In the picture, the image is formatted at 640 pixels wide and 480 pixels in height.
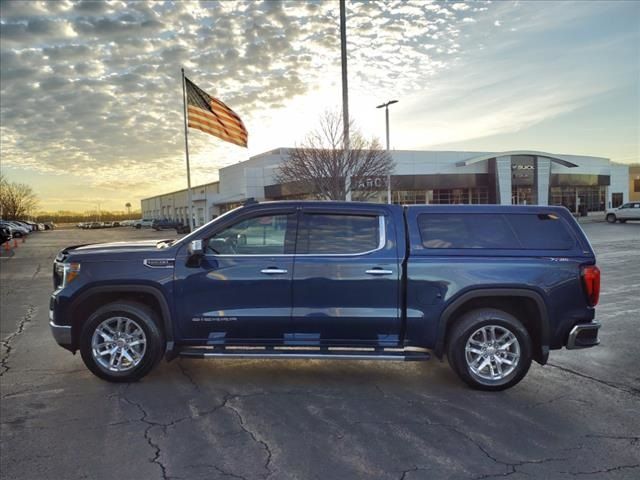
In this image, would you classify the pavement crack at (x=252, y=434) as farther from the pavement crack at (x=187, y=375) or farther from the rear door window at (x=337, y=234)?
the rear door window at (x=337, y=234)

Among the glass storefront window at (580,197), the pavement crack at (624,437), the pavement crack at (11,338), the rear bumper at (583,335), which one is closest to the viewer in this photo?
the pavement crack at (624,437)

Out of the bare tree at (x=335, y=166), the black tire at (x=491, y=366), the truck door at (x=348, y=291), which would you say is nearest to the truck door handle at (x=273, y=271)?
the truck door at (x=348, y=291)

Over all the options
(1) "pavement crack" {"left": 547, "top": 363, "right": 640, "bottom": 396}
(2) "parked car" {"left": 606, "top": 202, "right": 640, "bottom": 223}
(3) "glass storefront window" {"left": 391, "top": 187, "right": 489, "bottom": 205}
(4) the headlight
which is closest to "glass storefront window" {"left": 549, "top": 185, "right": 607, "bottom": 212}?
(3) "glass storefront window" {"left": 391, "top": 187, "right": 489, "bottom": 205}

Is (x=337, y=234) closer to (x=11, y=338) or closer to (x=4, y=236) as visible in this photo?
(x=11, y=338)

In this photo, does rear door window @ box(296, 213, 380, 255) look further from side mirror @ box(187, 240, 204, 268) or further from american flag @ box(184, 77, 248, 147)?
american flag @ box(184, 77, 248, 147)

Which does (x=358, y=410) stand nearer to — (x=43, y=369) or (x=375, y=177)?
(x=43, y=369)

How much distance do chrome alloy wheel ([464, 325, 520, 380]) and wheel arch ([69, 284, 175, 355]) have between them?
10.2ft

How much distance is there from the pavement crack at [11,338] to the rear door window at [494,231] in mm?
5097

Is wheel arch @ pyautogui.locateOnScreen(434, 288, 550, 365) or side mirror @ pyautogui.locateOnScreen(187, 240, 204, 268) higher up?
side mirror @ pyautogui.locateOnScreen(187, 240, 204, 268)

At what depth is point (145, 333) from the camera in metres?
4.63

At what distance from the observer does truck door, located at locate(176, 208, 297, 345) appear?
4.51m

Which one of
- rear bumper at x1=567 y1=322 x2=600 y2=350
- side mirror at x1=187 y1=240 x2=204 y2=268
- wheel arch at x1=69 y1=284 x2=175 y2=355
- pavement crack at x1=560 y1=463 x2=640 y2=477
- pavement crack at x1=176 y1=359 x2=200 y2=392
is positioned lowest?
pavement crack at x1=560 y1=463 x2=640 y2=477

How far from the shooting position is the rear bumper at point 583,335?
14.3ft

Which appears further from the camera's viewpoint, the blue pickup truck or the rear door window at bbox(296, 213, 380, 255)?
the rear door window at bbox(296, 213, 380, 255)
